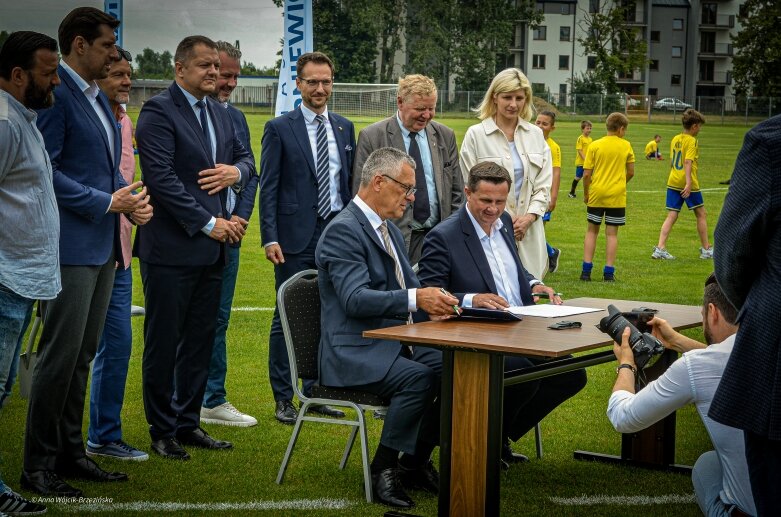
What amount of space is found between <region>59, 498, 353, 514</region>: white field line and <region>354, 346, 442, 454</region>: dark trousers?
0.41 meters

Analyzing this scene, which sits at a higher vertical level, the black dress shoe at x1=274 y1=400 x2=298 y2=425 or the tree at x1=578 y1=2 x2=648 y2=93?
the tree at x1=578 y1=2 x2=648 y2=93

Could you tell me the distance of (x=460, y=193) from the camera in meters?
7.25

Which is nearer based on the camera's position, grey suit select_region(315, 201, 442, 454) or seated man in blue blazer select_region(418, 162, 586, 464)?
grey suit select_region(315, 201, 442, 454)

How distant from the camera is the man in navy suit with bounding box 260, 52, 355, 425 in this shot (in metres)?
6.75

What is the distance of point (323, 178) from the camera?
6801 mm

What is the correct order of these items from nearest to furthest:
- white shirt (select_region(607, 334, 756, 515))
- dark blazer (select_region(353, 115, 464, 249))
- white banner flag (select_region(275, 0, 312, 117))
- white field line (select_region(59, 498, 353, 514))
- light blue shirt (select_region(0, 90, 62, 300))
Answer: white shirt (select_region(607, 334, 756, 515))
light blue shirt (select_region(0, 90, 62, 300))
white field line (select_region(59, 498, 353, 514))
dark blazer (select_region(353, 115, 464, 249))
white banner flag (select_region(275, 0, 312, 117))

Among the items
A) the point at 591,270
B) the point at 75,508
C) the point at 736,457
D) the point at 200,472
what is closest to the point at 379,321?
the point at 200,472

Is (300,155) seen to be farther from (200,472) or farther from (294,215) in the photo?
(200,472)

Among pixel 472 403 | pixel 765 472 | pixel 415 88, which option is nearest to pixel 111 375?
pixel 472 403

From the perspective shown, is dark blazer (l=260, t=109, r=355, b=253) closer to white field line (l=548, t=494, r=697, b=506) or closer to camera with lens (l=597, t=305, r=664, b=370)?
white field line (l=548, t=494, r=697, b=506)

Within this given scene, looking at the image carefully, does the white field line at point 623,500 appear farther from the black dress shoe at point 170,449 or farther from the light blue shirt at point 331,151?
the light blue shirt at point 331,151

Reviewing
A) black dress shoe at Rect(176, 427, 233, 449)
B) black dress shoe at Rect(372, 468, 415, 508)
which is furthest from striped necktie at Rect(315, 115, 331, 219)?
black dress shoe at Rect(372, 468, 415, 508)

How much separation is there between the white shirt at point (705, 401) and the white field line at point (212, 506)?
5.88 ft

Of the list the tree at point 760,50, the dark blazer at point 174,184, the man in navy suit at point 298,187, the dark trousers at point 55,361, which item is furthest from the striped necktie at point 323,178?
the tree at point 760,50
